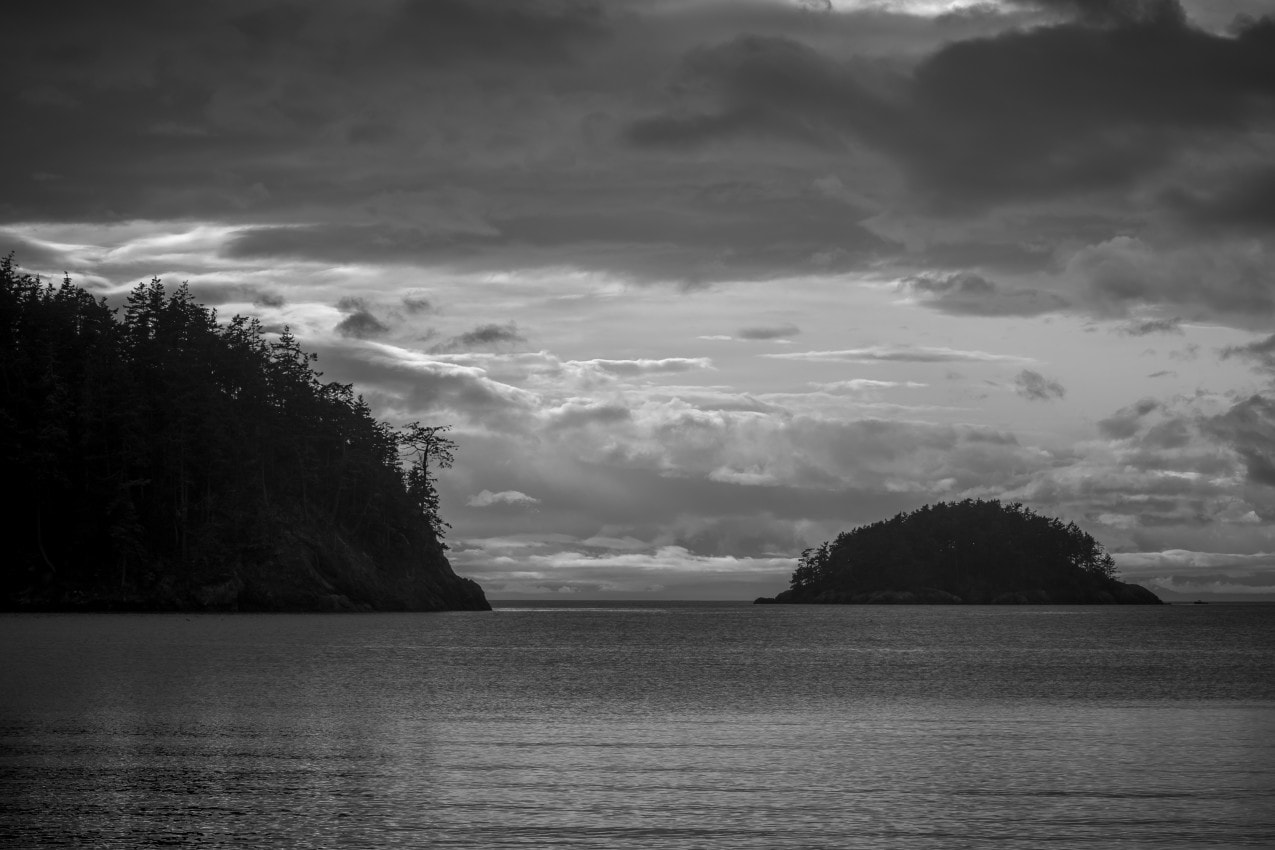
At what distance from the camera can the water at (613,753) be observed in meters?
25.6

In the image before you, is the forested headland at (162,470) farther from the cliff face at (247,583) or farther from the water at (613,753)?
the water at (613,753)

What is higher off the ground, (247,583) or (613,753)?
(247,583)

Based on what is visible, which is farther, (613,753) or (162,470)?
(162,470)

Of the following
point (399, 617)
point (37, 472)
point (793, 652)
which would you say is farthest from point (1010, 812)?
point (399, 617)

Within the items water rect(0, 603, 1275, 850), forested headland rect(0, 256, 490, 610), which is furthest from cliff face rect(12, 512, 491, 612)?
water rect(0, 603, 1275, 850)

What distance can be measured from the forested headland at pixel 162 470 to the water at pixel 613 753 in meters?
62.4

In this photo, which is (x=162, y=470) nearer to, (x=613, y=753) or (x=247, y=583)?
(x=247, y=583)

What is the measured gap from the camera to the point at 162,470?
482 feet

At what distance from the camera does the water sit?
2561 cm

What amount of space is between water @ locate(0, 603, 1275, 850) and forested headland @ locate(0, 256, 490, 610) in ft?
205

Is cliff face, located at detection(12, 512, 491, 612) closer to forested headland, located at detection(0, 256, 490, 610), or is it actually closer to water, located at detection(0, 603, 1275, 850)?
forested headland, located at detection(0, 256, 490, 610)

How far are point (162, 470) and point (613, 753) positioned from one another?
405 feet

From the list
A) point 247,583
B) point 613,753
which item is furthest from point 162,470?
point 613,753

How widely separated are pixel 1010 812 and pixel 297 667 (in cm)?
5204
